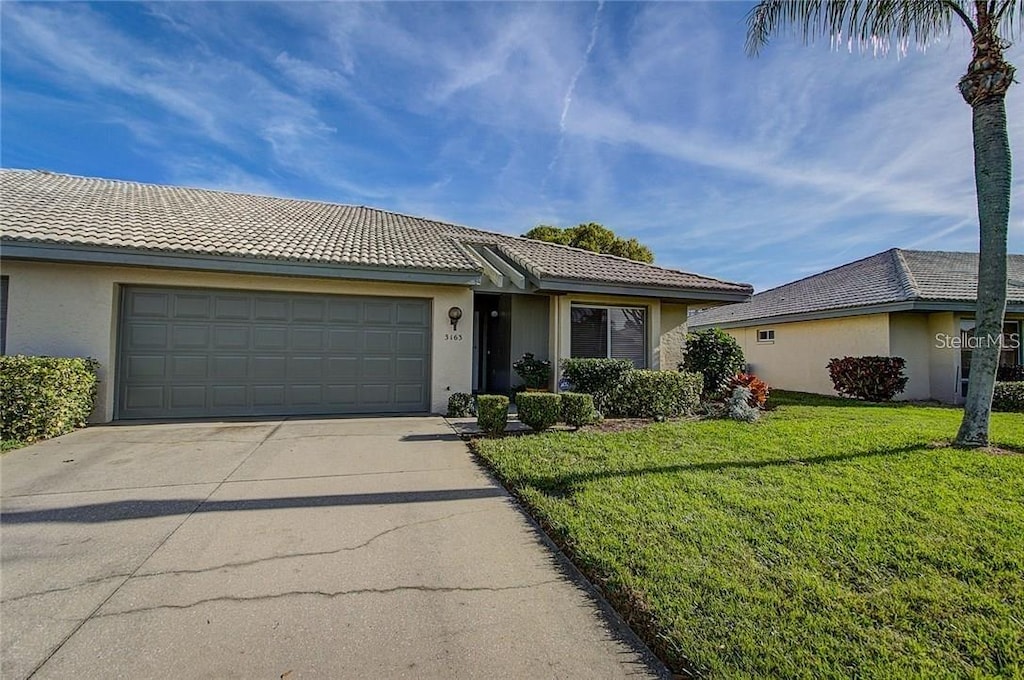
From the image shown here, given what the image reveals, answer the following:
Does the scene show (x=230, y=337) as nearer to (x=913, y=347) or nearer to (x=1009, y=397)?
(x=1009, y=397)

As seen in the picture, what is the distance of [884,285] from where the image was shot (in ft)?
46.8

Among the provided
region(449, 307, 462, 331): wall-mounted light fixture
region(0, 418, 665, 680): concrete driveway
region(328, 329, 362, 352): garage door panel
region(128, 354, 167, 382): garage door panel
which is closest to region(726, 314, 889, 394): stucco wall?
region(449, 307, 462, 331): wall-mounted light fixture

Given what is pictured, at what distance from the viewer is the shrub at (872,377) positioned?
12633 mm

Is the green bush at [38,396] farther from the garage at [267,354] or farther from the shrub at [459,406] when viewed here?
the shrub at [459,406]

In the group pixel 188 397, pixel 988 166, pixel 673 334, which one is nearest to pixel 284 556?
pixel 188 397

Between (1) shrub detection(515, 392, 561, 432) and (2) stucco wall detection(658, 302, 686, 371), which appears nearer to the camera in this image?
(1) shrub detection(515, 392, 561, 432)

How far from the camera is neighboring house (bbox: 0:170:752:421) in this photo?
8102mm

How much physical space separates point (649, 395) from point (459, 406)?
3744 mm

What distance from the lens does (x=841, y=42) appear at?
753cm

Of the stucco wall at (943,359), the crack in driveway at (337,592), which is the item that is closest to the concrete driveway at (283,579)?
the crack in driveway at (337,592)

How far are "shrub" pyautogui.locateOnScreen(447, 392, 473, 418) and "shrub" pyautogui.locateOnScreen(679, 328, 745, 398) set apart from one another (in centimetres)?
539

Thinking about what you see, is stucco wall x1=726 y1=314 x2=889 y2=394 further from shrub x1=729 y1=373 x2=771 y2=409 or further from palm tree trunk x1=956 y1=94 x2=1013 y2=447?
palm tree trunk x1=956 y1=94 x2=1013 y2=447

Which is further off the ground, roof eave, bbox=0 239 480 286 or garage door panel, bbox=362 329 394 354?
roof eave, bbox=0 239 480 286

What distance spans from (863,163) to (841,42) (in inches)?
174
